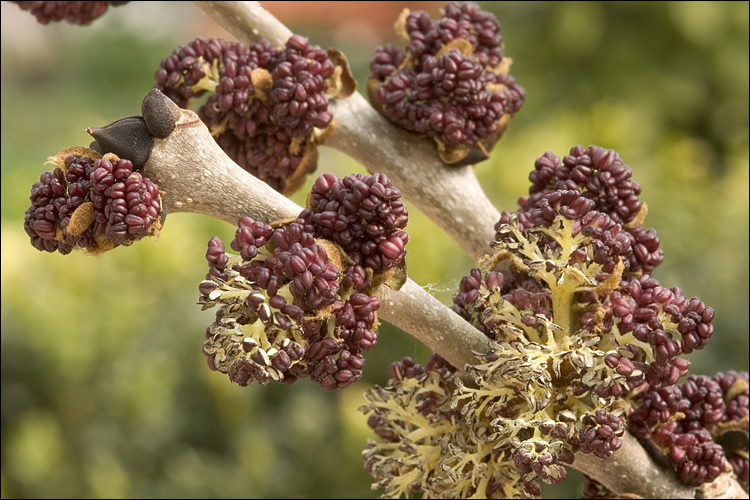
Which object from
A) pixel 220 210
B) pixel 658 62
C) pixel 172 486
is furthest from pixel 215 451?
pixel 658 62

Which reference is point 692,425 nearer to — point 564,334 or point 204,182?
point 564,334

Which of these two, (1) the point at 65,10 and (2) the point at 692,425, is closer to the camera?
(2) the point at 692,425

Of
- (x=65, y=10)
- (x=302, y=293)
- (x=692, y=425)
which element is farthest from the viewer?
(x=65, y=10)

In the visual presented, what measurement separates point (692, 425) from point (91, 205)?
461 millimetres

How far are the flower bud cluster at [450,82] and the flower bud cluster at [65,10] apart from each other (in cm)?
29

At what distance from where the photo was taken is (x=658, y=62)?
3303 mm

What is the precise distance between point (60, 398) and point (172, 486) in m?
0.37

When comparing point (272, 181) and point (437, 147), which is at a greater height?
point (437, 147)

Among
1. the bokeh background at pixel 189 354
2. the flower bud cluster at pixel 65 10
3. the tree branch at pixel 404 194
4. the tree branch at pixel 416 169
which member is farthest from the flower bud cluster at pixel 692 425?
the bokeh background at pixel 189 354

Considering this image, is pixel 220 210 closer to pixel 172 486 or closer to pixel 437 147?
pixel 437 147

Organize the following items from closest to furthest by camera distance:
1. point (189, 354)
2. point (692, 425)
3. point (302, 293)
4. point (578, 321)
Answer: point (302, 293) → point (578, 321) → point (692, 425) → point (189, 354)

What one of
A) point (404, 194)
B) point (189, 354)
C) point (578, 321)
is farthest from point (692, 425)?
point (189, 354)

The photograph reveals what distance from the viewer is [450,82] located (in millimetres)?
630

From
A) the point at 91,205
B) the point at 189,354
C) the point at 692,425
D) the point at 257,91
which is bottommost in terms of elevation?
the point at 189,354
